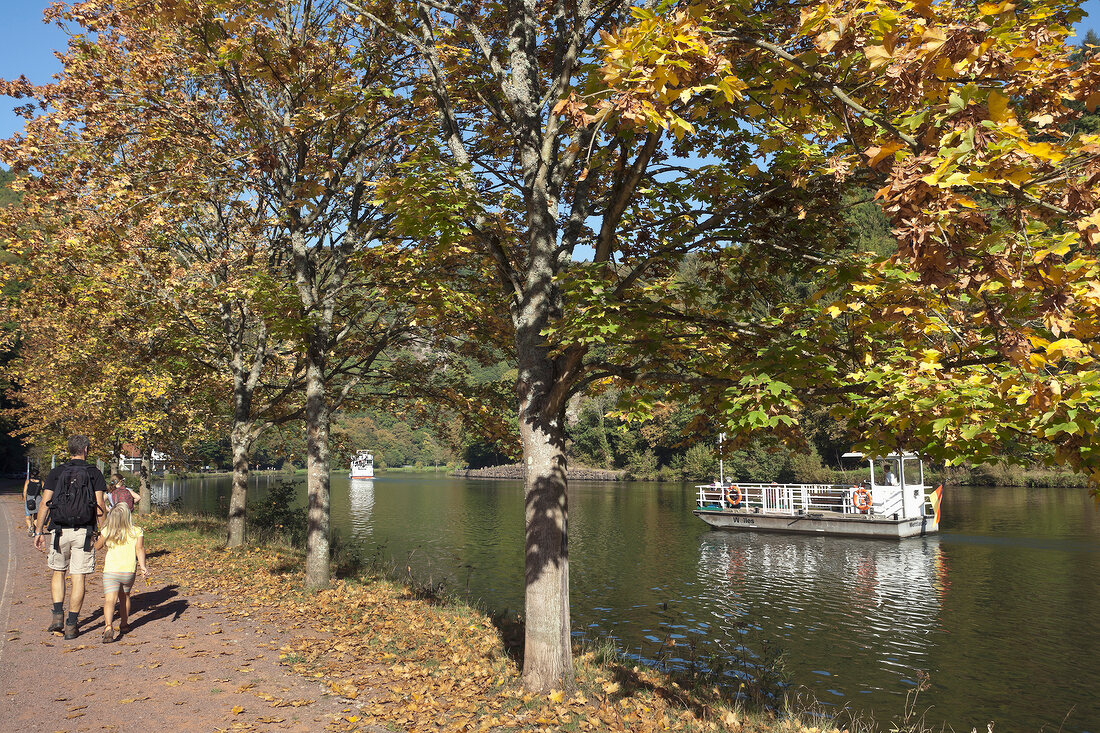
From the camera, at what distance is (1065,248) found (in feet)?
10.7

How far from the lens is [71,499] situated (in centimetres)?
846

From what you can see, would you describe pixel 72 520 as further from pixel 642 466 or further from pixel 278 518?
pixel 642 466

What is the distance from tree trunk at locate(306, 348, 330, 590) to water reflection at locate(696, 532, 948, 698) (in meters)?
7.42

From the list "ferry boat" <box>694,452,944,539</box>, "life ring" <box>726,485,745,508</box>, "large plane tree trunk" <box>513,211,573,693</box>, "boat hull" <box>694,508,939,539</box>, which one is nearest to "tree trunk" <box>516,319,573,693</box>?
"large plane tree trunk" <box>513,211,573,693</box>

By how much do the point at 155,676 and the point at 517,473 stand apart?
96054 mm

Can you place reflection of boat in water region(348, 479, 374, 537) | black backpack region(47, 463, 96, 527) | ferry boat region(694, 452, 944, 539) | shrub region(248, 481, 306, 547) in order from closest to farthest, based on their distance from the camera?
black backpack region(47, 463, 96, 527), shrub region(248, 481, 306, 547), ferry boat region(694, 452, 944, 539), reflection of boat in water region(348, 479, 374, 537)

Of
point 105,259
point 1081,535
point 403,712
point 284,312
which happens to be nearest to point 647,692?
point 403,712

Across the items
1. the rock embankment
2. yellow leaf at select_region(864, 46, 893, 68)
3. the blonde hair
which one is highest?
yellow leaf at select_region(864, 46, 893, 68)

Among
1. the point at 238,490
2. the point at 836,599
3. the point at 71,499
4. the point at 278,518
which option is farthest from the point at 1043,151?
the point at 278,518

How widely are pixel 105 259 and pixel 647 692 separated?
13199 millimetres

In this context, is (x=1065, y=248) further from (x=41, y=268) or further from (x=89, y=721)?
(x=41, y=268)

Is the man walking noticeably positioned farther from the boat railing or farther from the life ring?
the life ring

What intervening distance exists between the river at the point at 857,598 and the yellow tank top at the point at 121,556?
24.1 feet

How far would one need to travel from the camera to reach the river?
12.2 m
